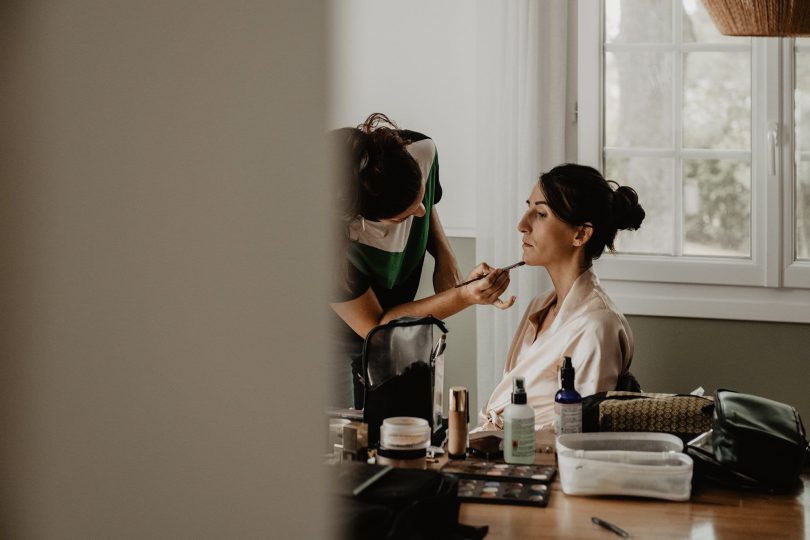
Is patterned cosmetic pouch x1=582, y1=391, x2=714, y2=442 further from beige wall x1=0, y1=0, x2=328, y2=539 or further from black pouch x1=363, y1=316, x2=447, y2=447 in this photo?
beige wall x1=0, y1=0, x2=328, y2=539

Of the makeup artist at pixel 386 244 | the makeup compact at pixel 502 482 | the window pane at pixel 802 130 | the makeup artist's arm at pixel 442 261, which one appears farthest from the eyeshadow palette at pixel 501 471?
the window pane at pixel 802 130

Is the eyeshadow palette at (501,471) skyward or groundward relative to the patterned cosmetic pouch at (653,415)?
groundward

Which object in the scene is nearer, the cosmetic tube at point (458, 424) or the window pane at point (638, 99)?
the cosmetic tube at point (458, 424)

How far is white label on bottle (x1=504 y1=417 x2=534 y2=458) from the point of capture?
175 cm

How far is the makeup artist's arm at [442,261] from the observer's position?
2.89 metres

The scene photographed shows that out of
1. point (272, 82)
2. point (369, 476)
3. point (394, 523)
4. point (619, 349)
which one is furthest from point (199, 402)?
point (619, 349)

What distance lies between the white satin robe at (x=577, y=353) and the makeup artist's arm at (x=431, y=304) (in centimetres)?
22

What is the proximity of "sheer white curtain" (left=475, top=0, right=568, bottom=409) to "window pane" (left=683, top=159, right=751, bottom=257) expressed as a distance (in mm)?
487

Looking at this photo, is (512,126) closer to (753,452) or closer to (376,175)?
(376,175)

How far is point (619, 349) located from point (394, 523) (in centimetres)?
121

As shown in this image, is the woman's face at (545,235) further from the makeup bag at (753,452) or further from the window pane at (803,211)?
the window pane at (803,211)

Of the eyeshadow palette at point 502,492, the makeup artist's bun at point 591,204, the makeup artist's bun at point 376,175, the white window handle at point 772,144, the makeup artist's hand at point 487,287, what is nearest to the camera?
the eyeshadow palette at point 502,492

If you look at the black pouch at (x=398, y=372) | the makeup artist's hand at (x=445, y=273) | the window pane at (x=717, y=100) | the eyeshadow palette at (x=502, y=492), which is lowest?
the eyeshadow palette at (x=502, y=492)

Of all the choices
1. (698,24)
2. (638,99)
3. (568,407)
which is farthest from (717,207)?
(568,407)
